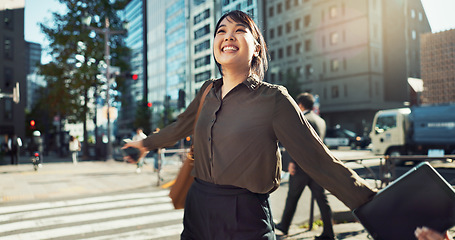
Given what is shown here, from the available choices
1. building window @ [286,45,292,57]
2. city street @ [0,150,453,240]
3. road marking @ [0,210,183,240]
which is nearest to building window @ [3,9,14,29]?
building window @ [286,45,292,57]

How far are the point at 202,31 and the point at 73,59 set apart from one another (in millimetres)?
50119

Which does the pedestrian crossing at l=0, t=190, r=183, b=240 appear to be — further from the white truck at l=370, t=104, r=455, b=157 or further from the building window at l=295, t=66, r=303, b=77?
the building window at l=295, t=66, r=303, b=77

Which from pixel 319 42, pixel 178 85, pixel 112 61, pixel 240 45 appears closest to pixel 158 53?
pixel 178 85

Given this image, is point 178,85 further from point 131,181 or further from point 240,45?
point 240,45

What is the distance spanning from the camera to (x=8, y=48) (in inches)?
1506

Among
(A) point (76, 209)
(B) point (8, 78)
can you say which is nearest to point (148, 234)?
(A) point (76, 209)

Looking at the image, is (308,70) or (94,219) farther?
(308,70)

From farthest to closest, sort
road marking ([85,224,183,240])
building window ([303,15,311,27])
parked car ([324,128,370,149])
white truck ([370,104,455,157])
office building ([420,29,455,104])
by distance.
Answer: office building ([420,29,455,104]) < building window ([303,15,311,27]) < parked car ([324,128,370,149]) < white truck ([370,104,455,157]) < road marking ([85,224,183,240])

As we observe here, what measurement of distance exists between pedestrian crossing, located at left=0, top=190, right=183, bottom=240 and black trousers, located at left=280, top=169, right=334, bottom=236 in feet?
5.23

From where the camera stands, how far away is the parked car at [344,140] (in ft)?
96.0

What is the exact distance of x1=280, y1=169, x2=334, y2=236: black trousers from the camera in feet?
16.0

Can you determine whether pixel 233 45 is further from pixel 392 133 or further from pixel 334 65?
pixel 334 65

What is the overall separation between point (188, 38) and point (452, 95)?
4863 centimetres

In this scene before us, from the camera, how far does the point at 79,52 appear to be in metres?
26.4
